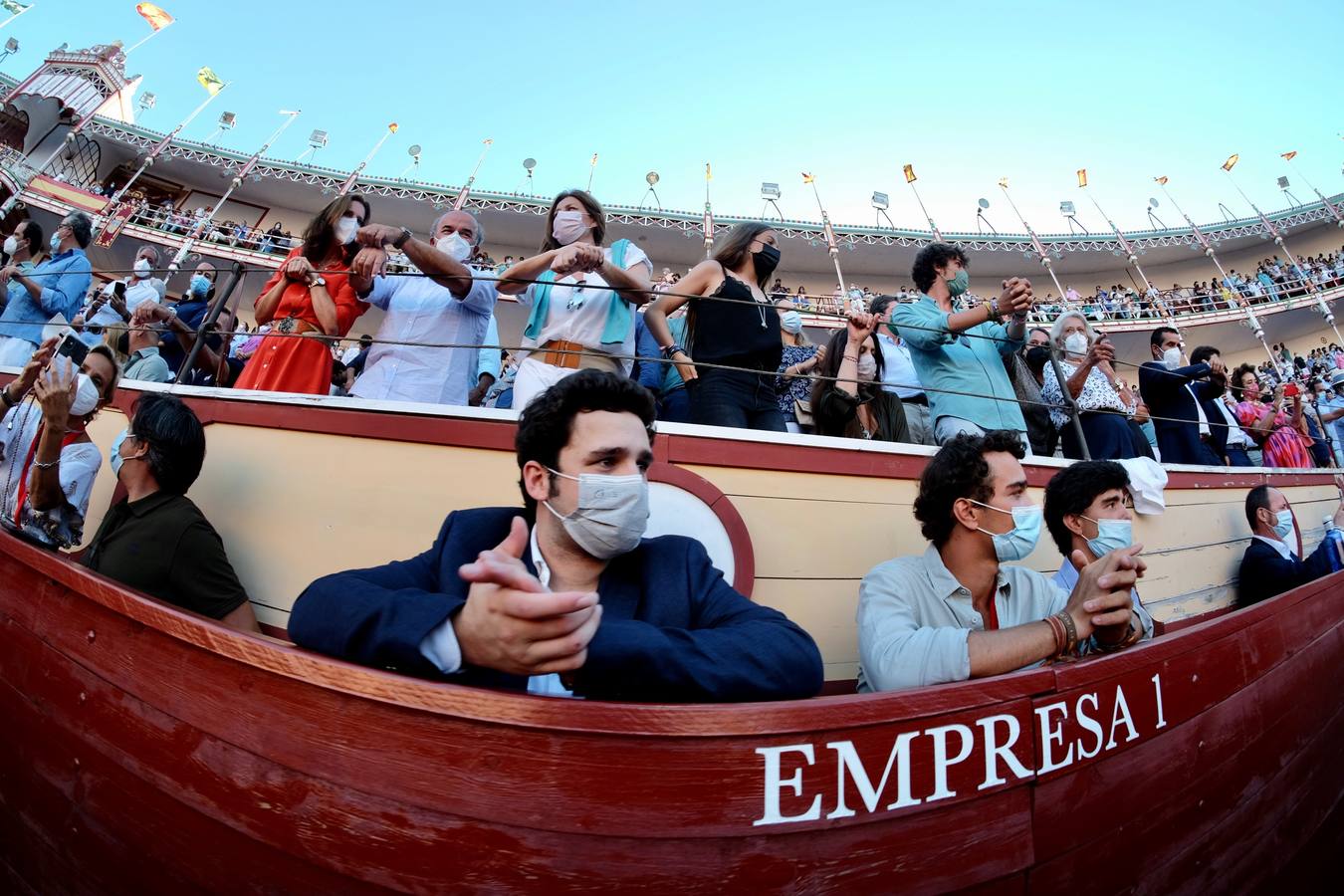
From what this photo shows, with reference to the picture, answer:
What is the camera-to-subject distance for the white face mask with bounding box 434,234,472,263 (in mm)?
3014

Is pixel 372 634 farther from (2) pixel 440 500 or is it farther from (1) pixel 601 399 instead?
(2) pixel 440 500

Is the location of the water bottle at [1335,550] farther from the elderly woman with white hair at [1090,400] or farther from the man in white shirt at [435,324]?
the man in white shirt at [435,324]

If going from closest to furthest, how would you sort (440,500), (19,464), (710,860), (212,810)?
(710,860)
(212,810)
(440,500)
(19,464)

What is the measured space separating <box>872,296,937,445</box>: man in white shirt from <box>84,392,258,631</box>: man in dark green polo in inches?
130

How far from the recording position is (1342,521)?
4.76m

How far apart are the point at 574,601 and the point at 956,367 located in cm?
296

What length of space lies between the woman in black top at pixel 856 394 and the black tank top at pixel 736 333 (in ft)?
1.08

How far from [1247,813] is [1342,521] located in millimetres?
4455

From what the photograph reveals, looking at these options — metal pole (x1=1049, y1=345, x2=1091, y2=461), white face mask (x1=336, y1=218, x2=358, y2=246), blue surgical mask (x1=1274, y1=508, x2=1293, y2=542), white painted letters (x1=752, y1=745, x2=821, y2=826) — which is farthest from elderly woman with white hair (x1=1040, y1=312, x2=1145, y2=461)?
white face mask (x1=336, y1=218, x2=358, y2=246)

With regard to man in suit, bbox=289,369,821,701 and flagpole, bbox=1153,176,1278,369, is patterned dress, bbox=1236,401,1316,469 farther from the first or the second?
flagpole, bbox=1153,176,1278,369

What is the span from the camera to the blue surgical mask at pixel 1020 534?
2072 mm

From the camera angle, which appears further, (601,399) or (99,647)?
(601,399)

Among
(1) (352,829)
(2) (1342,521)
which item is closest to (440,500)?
(1) (352,829)

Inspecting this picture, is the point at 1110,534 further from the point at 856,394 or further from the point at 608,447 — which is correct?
the point at 608,447
